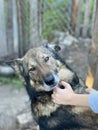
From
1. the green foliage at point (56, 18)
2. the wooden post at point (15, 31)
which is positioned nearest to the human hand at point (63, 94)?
the wooden post at point (15, 31)

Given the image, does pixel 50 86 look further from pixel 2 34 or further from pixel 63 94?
pixel 2 34

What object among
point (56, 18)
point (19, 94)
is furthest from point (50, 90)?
point (56, 18)

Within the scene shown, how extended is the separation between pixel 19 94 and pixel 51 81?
1.66 m

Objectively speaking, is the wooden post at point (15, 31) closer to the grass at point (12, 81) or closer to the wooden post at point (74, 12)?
the grass at point (12, 81)

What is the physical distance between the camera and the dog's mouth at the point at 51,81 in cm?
321

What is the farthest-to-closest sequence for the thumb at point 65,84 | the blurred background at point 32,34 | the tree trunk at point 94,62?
1. the blurred background at point 32,34
2. the tree trunk at point 94,62
3. the thumb at point 65,84

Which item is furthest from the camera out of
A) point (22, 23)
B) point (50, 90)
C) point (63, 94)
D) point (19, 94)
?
point (22, 23)

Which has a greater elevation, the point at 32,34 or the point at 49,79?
the point at 32,34

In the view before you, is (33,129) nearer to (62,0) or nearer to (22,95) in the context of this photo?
(22,95)

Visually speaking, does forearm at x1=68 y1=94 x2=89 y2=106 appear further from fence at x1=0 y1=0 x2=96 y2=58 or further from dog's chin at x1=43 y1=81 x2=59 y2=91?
fence at x1=0 y1=0 x2=96 y2=58

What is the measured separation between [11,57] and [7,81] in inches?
18.0

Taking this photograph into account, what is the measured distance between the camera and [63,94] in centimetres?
301

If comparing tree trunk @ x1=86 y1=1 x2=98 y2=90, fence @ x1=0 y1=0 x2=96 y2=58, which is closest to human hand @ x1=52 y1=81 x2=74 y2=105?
tree trunk @ x1=86 y1=1 x2=98 y2=90

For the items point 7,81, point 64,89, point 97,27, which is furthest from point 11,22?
point 64,89
